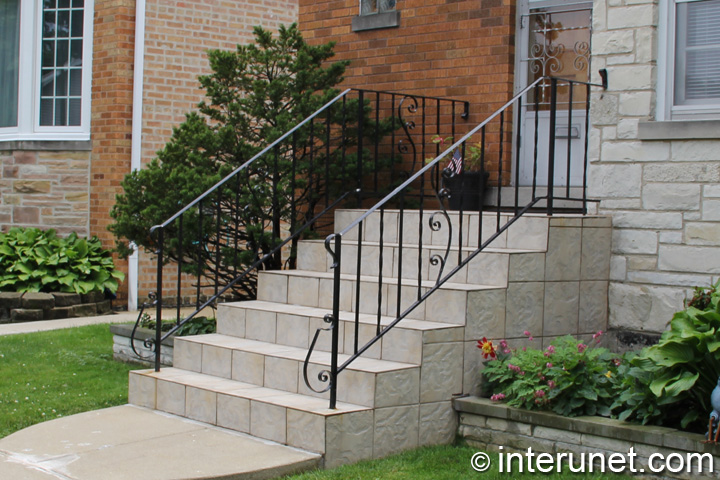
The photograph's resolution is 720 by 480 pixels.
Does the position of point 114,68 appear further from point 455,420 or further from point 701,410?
point 701,410

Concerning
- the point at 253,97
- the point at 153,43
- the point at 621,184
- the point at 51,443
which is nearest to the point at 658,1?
the point at 621,184

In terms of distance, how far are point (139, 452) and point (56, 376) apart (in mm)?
2414

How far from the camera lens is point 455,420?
526 cm

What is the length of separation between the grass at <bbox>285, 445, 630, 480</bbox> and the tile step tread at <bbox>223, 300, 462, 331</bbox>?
728mm

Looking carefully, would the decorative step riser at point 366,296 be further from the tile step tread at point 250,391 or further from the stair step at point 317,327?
the tile step tread at point 250,391

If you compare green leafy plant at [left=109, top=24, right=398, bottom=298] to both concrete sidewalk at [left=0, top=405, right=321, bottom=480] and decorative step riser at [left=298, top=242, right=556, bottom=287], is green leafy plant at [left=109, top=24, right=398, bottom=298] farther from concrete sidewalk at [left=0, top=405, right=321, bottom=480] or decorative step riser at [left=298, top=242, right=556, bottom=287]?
concrete sidewalk at [left=0, top=405, right=321, bottom=480]

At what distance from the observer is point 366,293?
5.98 metres

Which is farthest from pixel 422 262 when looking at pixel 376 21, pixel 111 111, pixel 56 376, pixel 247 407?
pixel 111 111

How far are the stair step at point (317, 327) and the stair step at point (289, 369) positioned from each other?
0.07 metres

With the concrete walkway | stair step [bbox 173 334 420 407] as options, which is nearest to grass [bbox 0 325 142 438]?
the concrete walkway

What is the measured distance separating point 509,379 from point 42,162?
26.8 ft

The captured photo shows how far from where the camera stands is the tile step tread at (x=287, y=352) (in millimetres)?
5055

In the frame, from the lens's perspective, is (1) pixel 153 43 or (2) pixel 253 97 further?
(1) pixel 153 43

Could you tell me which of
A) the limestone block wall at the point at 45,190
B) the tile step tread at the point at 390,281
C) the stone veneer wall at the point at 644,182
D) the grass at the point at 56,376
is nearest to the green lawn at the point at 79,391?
the grass at the point at 56,376
